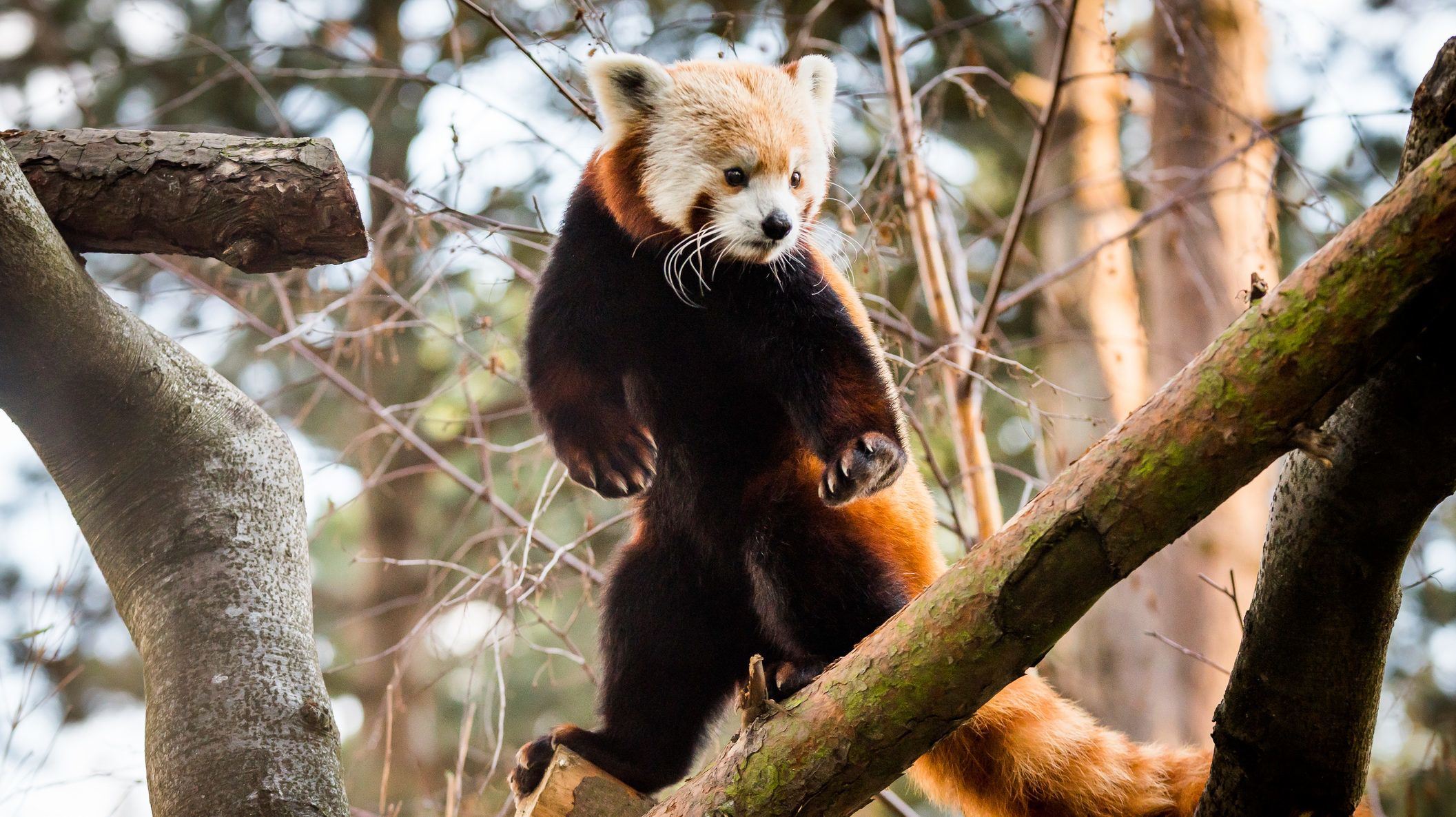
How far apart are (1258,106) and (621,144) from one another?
4645 millimetres

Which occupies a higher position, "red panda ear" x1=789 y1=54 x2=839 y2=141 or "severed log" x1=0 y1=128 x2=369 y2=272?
"red panda ear" x1=789 y1=54 x2=839 y2=141

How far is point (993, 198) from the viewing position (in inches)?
346

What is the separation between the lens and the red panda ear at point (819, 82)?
3.42 m

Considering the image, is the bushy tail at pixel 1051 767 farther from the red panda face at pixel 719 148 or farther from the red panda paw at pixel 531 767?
the red panda face at pixel 719 148

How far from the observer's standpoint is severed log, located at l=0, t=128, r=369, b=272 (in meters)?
2.54

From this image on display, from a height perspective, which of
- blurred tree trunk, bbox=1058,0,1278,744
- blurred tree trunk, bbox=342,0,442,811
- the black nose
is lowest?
blurred tree trunk, bbox=342,0,442,811

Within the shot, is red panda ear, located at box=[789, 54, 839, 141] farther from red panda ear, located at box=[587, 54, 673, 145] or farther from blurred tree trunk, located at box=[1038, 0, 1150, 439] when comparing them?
blurred tree trunk, located at box=[1038, 0, 1150, 439]

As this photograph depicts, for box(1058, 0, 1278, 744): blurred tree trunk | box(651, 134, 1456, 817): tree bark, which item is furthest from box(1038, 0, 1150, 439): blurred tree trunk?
box(651, 134, 1456, 817): tree bark

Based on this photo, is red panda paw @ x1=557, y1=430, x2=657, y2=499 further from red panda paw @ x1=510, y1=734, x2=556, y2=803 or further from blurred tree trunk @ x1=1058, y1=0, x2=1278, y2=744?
blurred tree trunk @ x1=1058, y1=0, x2=1278, y2=744

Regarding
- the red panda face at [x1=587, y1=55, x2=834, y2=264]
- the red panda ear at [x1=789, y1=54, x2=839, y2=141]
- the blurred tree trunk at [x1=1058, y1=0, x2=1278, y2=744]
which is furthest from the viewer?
the blurred tree trunk at [x1=1058, y1=0, x2=1278, y2=744]

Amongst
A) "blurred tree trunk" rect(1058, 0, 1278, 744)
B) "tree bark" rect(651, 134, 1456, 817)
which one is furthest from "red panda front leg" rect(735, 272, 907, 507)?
"blurred tree trunk" rect(1058, 0, 1278, 744)

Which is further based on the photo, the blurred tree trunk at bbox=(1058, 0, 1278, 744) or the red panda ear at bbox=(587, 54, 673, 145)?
the blurred tree trunk at bbox=(1058, 0, 1278, 744)

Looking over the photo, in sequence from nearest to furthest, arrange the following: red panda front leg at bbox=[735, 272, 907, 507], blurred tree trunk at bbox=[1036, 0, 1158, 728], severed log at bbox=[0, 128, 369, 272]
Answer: severed log at bbox=[0, 128, 369, 272], red panda front leg at bbox=[735, 272, 907, 507], blurred tree trunk at bbox=[1036, 0, 1158, 728]

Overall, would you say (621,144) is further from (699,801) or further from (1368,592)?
(1368,592)
